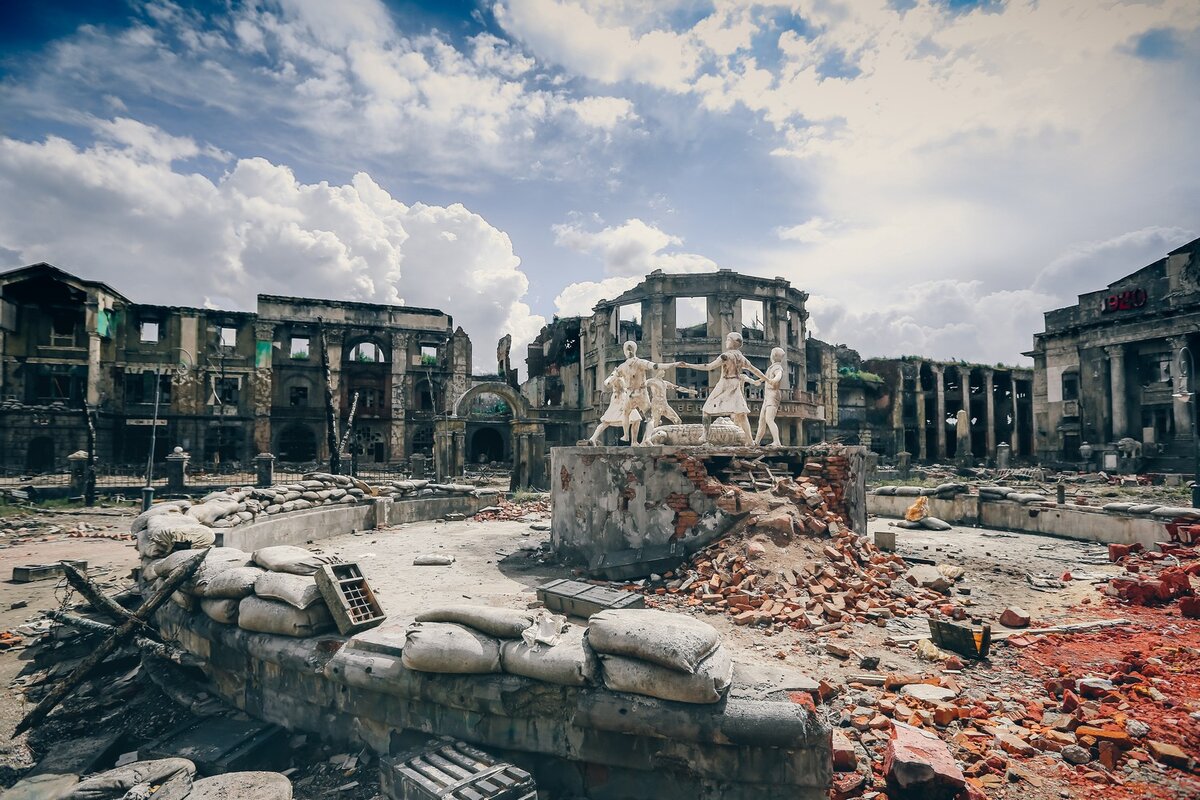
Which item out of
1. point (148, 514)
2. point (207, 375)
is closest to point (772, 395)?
point (148, 514)

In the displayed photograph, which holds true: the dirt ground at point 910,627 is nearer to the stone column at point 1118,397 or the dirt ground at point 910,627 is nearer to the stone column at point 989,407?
the stone column at point 1118,397

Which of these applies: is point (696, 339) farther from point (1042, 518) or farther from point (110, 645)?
point (110, 645)

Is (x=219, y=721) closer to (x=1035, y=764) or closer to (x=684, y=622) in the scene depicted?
(x=684, y=622)

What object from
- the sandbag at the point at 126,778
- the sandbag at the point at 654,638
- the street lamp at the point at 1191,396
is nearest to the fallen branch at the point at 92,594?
the sandbag at the point at 126,778

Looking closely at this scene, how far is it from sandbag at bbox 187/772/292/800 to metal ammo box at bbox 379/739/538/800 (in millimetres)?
624

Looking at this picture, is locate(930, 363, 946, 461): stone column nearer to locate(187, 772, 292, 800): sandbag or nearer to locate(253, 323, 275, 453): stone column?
locate(187, 772, 292, 800): sandbag

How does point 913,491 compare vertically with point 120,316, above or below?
below

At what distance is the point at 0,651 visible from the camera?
6062mm

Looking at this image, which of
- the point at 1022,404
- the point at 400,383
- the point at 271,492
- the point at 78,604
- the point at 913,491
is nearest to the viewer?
the point at 78,604

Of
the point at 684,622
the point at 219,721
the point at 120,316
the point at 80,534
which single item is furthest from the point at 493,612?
the point at 120,316

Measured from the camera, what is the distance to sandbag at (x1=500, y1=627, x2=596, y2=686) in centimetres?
366

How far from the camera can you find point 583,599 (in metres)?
5.90

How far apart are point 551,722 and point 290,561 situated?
287 centimetres

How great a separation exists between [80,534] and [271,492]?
20.8ft
